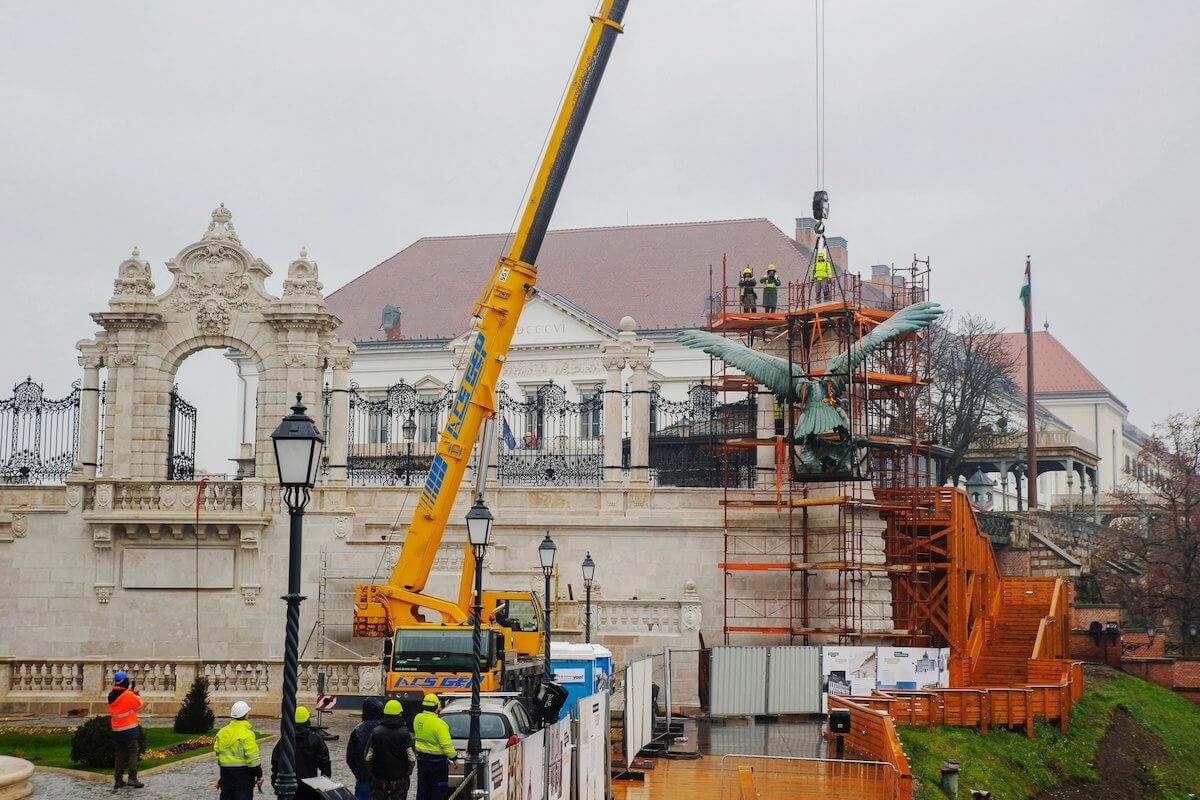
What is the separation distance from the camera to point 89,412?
36.3 m

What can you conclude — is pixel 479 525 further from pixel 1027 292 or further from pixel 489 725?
pixel 1027 292

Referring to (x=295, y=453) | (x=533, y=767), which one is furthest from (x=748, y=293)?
(x=295, y=453)

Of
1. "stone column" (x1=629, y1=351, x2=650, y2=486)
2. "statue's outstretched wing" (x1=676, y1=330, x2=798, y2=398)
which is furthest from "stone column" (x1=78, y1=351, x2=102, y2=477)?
"statue's outstretched wing" (x1=676, y1=330, x2=798, y2=398)

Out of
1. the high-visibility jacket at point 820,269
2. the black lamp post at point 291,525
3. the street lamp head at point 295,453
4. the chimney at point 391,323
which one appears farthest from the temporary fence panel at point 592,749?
the chimney at point 391,323

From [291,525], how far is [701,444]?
3307 cm

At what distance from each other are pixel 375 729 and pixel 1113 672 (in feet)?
107

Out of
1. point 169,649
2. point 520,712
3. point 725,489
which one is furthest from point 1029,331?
point 520,712

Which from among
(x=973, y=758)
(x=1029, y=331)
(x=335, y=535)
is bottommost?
(x=973, y=758)

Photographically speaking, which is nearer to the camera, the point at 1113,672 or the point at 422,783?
the point at 422,783

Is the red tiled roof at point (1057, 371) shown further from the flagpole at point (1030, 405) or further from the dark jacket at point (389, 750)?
the dark jacket at point (389, 750)

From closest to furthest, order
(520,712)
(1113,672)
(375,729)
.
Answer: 1. (375,729)
2. (520,712)
3. (1113,672)

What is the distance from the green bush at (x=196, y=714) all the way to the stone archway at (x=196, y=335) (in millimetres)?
9575

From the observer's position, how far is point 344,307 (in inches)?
2822

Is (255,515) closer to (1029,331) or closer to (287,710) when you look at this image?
(287,710)
